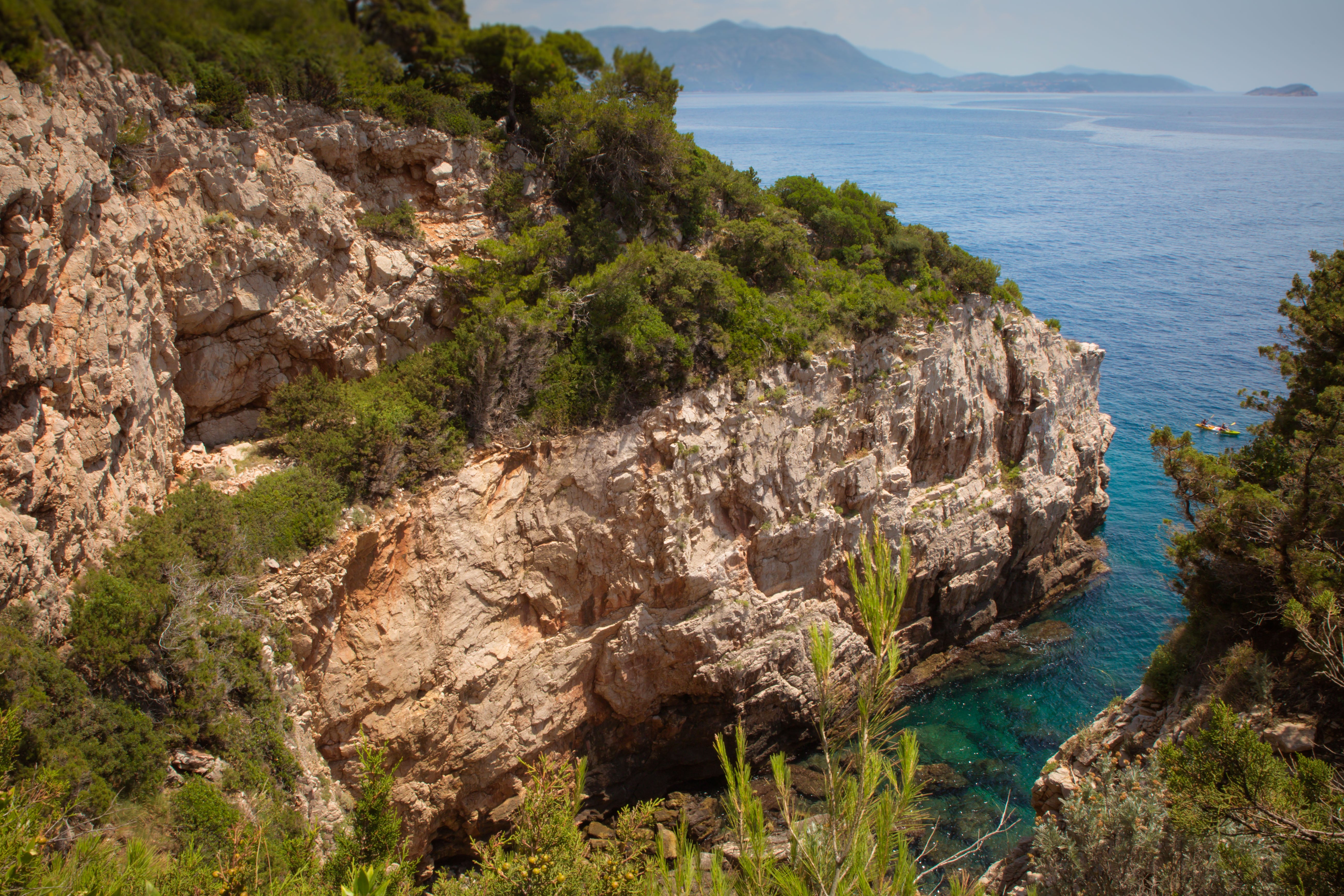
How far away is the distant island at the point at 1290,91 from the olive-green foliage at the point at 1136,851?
190757mm

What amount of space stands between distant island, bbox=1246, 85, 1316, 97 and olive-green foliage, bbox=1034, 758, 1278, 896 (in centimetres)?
19076

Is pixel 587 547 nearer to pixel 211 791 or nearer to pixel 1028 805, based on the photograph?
pixel 211 791

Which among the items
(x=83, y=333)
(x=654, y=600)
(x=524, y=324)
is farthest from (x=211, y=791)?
(x=524, y=324)

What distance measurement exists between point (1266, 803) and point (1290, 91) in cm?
22287

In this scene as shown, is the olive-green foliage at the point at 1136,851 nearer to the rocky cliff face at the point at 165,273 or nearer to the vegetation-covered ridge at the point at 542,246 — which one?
the vegetation-covered ridge at the point at 542,246

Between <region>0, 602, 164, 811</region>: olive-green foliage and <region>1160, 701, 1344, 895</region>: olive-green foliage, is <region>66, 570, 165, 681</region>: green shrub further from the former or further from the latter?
<region>1160, 701, 1344, 895</region>: olive-green foliage

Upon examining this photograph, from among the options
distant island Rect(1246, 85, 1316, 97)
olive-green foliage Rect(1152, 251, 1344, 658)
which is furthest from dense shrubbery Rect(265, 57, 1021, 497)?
distant island Rect(1246, 85, 1316, 97)

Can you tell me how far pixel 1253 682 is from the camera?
10.9 m

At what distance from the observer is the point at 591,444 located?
53.0 feet

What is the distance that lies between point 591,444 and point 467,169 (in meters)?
8.29

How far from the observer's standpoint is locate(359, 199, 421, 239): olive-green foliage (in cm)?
1645

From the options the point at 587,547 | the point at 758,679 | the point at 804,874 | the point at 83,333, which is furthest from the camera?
the point at 758,679

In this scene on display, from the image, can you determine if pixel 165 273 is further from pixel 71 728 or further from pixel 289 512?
pixel 71 728

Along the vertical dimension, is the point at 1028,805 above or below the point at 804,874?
below
